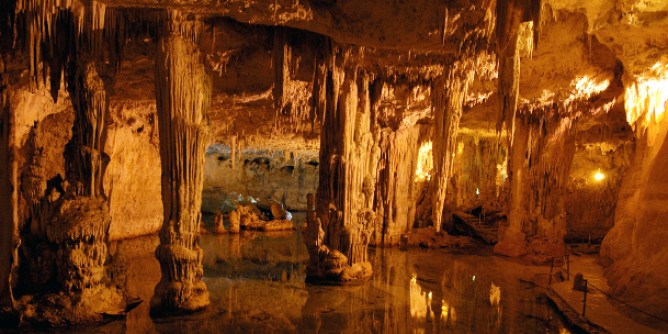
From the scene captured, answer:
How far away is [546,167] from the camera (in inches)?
504

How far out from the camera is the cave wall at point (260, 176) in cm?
2411

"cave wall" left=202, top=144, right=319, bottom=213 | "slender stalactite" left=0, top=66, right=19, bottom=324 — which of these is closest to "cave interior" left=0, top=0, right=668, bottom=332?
"slender stalactite" left=0, top=66, right=19, bottom=324

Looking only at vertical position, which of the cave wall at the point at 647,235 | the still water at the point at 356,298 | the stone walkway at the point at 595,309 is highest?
the cave wall at the point at 647,235

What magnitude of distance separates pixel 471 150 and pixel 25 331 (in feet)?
58.0

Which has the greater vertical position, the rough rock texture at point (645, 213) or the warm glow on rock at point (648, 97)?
the warm glow on rock at point (648, 97)

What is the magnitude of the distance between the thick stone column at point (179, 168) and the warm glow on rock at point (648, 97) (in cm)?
862

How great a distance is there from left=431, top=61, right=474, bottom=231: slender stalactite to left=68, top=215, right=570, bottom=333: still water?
182 centimetres

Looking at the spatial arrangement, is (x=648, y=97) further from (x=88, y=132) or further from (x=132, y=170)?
(x=132, y=170)

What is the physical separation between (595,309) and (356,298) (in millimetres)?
3771

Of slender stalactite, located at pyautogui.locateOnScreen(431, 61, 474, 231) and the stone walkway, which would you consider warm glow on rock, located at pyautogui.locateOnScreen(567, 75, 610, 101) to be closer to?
slender stalactite, located at pyautogui.locateOnScreen(431, 61, 474, 231)

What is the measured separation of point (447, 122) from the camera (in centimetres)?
909

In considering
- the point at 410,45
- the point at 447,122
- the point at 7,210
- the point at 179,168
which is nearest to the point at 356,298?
the point at 179,168

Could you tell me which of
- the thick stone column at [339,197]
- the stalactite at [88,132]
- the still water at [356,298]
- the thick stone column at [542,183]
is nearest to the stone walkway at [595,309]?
the still water at [356,298]

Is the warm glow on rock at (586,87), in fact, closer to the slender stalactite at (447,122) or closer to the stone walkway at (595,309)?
the slender stalactite at (447,122)
